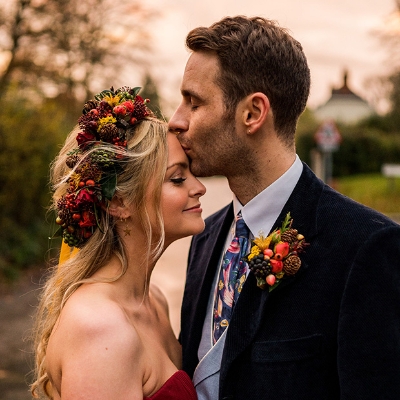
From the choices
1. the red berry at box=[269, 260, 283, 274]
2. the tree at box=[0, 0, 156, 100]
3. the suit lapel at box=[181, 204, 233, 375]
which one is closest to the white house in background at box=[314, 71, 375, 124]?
the tree at box=[0, 0, 156, 100]

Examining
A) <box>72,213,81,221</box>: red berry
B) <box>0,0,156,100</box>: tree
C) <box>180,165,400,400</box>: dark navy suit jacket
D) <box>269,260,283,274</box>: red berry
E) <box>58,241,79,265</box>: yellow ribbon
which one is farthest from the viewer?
<box>0,0,156,100</box>: tree

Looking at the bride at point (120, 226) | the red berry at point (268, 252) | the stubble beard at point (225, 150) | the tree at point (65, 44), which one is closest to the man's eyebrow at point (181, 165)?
the bride at point (120, 226)

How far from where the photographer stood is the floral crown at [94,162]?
311cm

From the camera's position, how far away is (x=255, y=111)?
10.1ft

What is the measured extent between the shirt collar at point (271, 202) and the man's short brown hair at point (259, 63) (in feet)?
0.66

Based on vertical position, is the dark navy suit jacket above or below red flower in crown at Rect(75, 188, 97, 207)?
below

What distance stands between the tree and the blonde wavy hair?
14.0 m

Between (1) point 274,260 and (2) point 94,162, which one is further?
(2) point 94,162

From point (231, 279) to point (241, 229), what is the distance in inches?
10.6

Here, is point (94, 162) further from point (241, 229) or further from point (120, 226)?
point (241, 229)

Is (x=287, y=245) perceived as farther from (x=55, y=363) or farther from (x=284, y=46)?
(x=55, y=363)

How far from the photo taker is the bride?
2951 millimetres

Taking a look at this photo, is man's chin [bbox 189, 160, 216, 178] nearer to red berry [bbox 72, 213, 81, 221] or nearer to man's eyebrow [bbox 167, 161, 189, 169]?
man's eyebrow [bbox 167, 161, 189, 169]

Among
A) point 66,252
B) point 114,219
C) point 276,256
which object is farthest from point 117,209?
point 276,256
